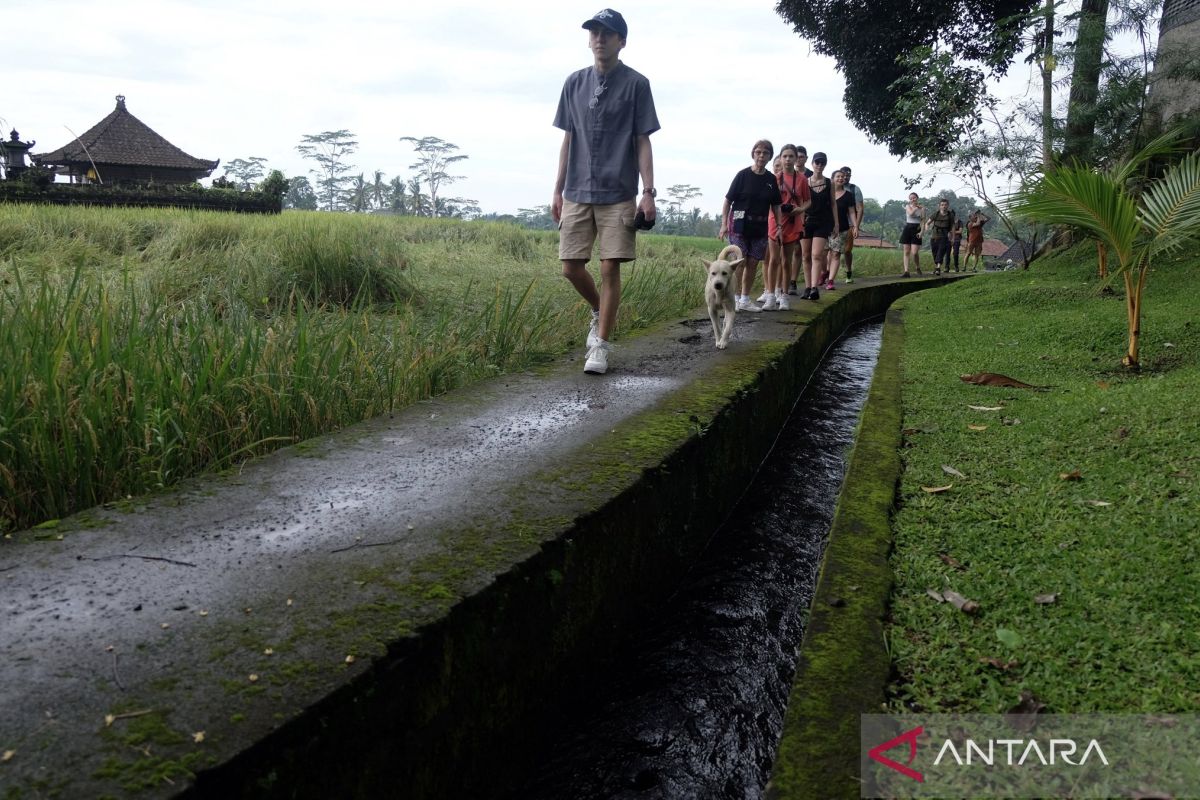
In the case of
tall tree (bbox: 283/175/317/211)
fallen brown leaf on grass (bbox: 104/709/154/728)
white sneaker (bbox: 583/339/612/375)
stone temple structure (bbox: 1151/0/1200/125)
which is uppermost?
tall tree (bbox: 283/175/317/211)

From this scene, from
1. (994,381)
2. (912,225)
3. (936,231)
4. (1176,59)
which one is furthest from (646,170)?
(936,231)

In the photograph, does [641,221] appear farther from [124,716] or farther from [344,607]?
[124,716]

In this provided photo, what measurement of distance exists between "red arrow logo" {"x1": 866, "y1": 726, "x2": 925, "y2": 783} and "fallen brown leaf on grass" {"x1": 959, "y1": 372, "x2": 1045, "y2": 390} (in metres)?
3.91

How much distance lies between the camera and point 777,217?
26.4ft

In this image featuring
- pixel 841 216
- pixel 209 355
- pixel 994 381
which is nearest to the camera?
pixel 209 355

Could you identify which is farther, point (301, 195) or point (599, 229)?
point (301, 195)

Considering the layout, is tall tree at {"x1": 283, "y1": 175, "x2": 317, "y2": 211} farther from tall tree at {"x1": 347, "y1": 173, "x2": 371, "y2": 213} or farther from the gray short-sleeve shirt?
the gray short-sleeve shirt

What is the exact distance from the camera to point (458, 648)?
1.74 m

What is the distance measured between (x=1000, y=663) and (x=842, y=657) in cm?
37

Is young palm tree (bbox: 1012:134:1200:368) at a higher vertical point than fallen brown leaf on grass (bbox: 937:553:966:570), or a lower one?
higher

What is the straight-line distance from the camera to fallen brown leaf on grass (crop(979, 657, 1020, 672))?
6.37ft

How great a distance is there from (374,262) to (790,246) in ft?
14.4

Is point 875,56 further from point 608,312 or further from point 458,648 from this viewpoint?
point 458,648

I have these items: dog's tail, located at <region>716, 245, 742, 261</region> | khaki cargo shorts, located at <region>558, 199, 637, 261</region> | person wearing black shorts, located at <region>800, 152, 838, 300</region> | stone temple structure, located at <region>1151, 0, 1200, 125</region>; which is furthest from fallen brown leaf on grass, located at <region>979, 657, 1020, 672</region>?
stone temple structure, located at <region>1151, 0, 1200, 125</region>
